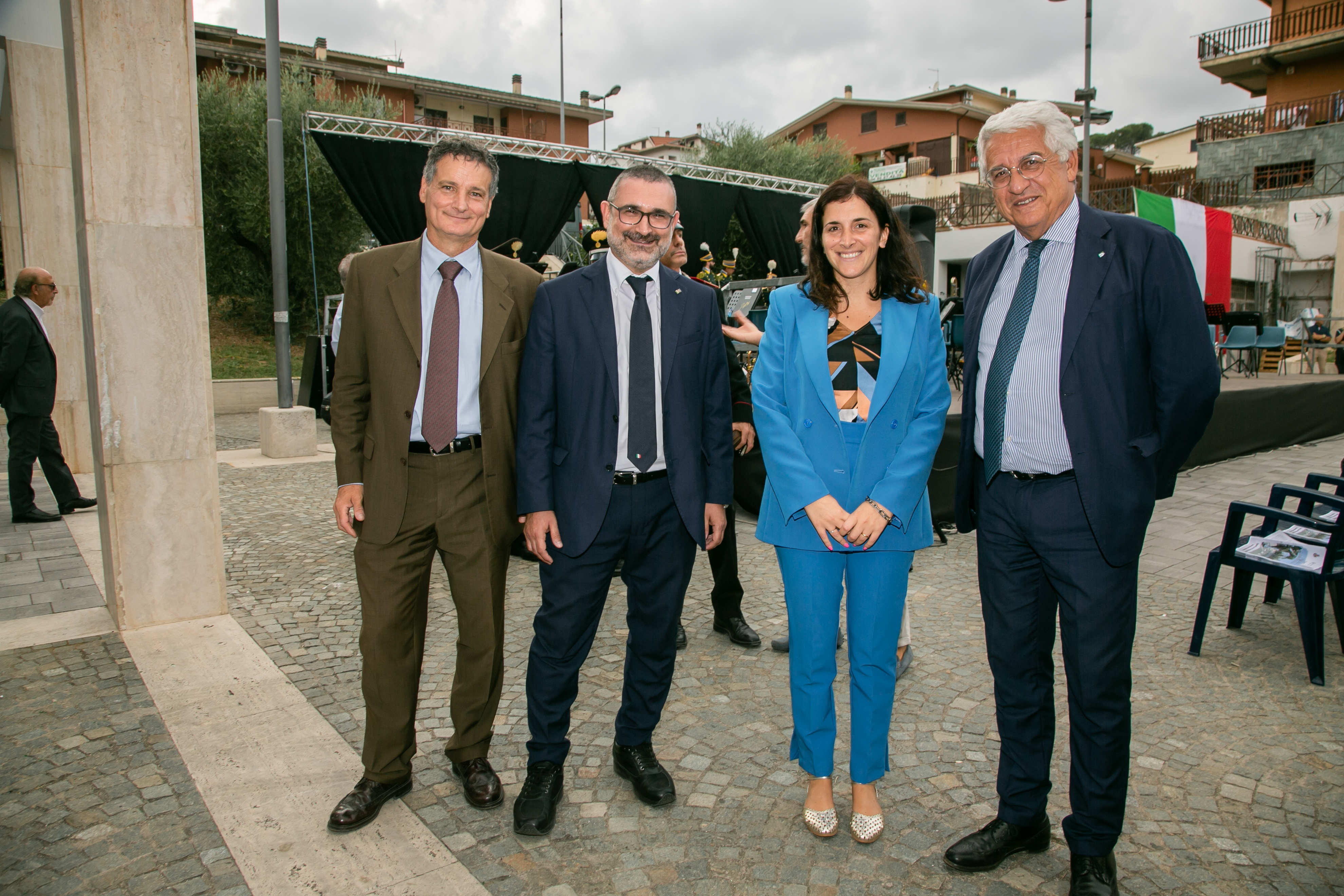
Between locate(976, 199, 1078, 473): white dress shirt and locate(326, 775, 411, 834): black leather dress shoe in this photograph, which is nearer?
locate(976, 199, 1078, 473): white dress shirt

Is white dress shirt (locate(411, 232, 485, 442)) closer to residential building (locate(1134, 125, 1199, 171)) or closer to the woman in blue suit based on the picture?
the woman in blue suit

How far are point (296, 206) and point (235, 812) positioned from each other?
2019 cm

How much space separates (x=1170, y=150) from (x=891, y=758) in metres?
58.4

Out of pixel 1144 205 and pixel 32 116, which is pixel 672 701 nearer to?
pixel 32 116

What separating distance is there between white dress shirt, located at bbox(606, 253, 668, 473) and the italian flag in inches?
463

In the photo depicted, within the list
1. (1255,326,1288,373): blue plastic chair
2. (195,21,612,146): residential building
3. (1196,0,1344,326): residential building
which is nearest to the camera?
(1255,326,1288,373): blue plastic chair

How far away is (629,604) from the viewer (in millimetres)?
2613

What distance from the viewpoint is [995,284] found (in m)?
2.40

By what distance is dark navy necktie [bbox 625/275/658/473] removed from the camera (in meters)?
2.50

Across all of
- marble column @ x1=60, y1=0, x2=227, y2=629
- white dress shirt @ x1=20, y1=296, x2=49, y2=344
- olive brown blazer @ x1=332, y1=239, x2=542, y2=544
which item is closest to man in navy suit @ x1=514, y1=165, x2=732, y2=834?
olive brown blazer @ x1=332, y1=239, x2=542, y2=544

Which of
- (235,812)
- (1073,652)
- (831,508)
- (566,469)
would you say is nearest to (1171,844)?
(1073,652)

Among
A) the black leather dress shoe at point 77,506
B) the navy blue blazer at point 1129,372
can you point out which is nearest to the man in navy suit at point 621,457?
the navy blue blazer at point 1129,372

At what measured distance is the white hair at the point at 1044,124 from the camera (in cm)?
221

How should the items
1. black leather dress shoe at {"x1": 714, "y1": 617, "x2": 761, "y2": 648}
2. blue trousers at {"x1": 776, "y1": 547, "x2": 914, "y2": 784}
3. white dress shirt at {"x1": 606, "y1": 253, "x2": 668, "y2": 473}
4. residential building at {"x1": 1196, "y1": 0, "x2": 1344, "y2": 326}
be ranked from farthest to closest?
residential building at {"x1": 1196, "y1": 0, "x2": 1344, "y2": 326}, black leather dress shoe at {"x1": 714, "y1": 617, "x2": 761, "y2": 648}, white dress shirt at {"x1": 606, "y1": 253, "x2": 668, "y2": 473}, blue trousers at {"x1": 776, "y1": 547, "x2": 914, "y2": 784}
